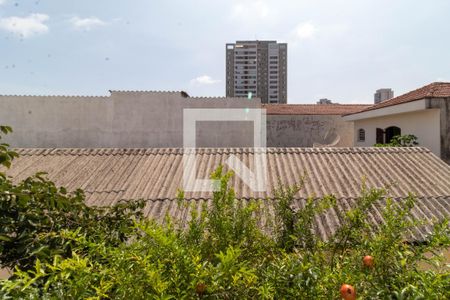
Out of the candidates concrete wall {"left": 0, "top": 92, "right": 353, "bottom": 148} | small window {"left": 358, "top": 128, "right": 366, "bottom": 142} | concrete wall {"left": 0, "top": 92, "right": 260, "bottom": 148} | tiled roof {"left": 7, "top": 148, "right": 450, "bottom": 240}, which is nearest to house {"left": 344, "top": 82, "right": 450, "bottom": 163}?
small window {"left": 358, "top": 128, "right": 366, "bottom": 142}

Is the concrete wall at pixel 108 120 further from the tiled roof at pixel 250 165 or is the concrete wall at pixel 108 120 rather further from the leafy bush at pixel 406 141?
the tiled roof at pixel 250 165

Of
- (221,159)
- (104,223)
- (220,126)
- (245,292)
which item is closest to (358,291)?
(245,292)

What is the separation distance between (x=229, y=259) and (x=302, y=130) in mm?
21496

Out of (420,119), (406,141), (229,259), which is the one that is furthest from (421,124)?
(229,259)

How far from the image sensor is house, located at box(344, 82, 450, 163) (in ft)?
40.0

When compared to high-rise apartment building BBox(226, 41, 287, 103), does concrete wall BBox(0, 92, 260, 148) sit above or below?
below

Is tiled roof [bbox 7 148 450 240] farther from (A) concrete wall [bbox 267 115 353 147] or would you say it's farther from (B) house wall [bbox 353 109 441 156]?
(A) concrete wall [bbox 267 115 353 147]

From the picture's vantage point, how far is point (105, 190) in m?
6.10

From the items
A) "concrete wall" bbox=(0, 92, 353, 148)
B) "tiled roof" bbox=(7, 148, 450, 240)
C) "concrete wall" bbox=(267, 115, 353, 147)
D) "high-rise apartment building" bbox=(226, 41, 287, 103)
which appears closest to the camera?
"tiled roof" bbox=(7, 148, 450, 240)

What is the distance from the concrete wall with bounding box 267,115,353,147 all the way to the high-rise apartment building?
3092 cm

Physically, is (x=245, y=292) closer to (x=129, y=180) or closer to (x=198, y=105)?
(x=129, y=180)

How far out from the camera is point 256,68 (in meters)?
54.3

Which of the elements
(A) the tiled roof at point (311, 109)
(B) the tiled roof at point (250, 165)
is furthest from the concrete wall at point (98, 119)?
(B) the tiled roof at point (250, 165)

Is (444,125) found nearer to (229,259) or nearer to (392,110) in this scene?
(392,110)
